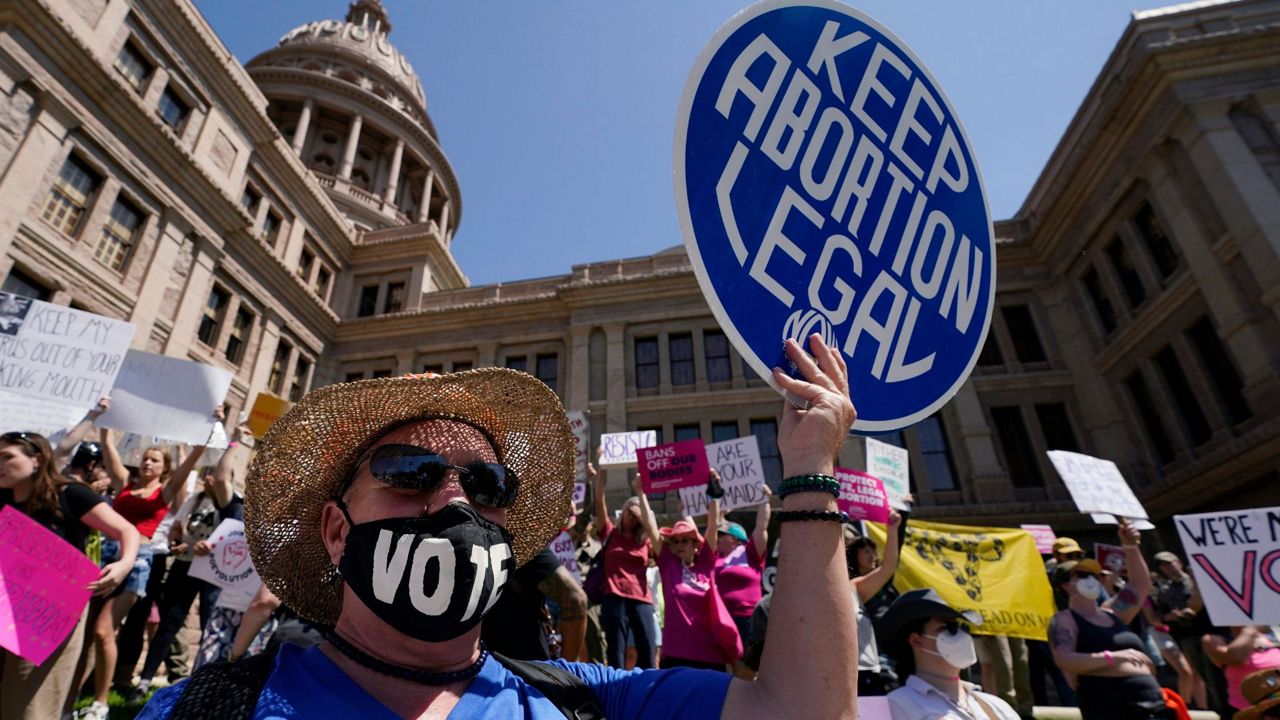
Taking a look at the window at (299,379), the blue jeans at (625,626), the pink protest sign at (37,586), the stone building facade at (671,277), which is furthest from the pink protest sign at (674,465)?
the window at (299,379)

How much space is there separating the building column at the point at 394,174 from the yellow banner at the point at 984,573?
35617 millimetres

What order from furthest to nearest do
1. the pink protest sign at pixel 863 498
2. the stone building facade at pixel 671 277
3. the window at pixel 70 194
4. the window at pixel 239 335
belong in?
the window at pixel 239 335 → the window at pixel 70 194 → the stone building facade at pixel 671 277 → the pink protest sign at pixel 863 498

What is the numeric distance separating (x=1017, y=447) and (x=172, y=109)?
1155 inches

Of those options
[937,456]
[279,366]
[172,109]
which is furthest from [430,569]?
[279,366]

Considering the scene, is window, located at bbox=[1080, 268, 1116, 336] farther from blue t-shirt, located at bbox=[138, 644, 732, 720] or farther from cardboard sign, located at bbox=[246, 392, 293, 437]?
blue t-shirt, located at bbox=[138, 644, 732, 720]

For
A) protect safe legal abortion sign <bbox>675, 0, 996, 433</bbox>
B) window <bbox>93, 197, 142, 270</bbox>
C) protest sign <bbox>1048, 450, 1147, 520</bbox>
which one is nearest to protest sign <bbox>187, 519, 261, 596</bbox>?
protect safe legal abortion sign <bbox>675, 0, 996, 433</bbox>

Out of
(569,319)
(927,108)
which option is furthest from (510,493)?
(569,319)

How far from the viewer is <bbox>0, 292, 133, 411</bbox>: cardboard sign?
5.23 metres

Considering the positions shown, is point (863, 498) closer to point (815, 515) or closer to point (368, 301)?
point (815, 515)

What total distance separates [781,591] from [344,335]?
29054 millimetres

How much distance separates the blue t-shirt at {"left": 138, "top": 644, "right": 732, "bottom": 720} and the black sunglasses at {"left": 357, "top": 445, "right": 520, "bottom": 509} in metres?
0.36

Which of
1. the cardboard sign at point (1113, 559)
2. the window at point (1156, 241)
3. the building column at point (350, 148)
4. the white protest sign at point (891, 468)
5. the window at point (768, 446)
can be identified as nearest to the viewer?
the cardboard sign at point (1113, 559)

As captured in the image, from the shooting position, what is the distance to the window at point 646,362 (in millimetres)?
24109

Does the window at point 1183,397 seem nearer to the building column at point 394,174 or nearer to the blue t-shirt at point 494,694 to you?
the blue t-shirt at point 494,694
